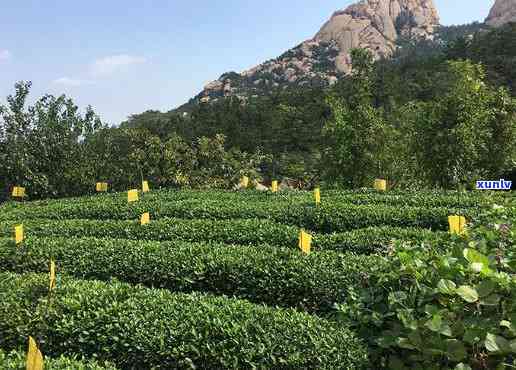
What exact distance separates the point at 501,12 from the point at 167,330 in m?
140

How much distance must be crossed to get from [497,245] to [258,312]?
7.86 feet

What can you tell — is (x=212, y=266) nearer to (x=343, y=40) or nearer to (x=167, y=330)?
(x=167, y=330)

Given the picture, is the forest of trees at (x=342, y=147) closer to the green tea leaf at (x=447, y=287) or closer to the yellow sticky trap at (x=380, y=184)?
the yellow sticky trap at (x=380, y=184)

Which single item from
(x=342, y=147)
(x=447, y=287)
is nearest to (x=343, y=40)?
(x=342, y=147)

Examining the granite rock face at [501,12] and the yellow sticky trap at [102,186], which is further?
the granite rock face at [501,12]

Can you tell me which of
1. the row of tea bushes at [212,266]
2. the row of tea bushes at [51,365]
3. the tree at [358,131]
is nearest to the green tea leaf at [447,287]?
the row of tea bushes at [212,266]

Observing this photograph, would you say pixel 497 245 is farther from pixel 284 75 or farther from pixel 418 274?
pixel 284 75

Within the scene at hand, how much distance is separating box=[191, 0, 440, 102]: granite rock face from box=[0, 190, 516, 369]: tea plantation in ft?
325

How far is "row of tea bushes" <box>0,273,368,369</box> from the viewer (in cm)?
411

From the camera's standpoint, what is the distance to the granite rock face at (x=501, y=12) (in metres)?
117

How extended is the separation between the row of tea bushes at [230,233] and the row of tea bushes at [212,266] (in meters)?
1.27

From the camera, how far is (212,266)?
22.1 ft

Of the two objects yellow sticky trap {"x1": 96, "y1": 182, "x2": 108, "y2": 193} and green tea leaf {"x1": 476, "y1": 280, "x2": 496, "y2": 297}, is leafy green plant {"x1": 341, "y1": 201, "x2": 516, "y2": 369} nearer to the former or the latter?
green tea leaf {"x1": 476, "y1": 280, "x2": 496, "y2": 297}

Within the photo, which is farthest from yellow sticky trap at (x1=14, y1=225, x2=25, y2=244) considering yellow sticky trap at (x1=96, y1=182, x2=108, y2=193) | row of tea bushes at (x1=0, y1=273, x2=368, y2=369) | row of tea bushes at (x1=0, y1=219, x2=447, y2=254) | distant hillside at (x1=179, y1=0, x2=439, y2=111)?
distant hillside at (x1=179, y1=0, x2=439, y2=111)
